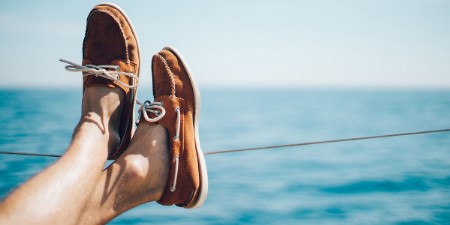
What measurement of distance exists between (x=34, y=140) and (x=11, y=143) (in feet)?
2.70

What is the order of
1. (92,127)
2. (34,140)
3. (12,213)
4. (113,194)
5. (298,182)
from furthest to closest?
(34,140)
(298,182)
(92,127)
(113,194)
(12,213)

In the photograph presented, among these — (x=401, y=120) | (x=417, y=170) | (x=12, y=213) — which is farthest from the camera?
(x=401, y=120)

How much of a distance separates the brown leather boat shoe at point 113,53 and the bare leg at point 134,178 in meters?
0.16

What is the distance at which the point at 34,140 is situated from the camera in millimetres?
8812

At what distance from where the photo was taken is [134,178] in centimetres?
116

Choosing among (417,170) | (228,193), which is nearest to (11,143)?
(228,193)

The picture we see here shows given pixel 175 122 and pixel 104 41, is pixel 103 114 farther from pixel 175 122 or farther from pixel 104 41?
pixel 104 41

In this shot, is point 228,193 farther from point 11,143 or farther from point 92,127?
point 11,143

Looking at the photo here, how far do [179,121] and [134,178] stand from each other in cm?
25

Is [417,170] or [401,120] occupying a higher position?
[417,170]

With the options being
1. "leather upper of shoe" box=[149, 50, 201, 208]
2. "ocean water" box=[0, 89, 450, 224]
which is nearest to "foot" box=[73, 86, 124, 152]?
"leather upper of shoe" box=[149, 50, 201, 208]

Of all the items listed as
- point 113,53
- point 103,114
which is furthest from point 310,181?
point 103,114

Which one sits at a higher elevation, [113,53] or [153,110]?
[113,53]

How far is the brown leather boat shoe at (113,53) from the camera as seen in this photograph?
1.45 m
